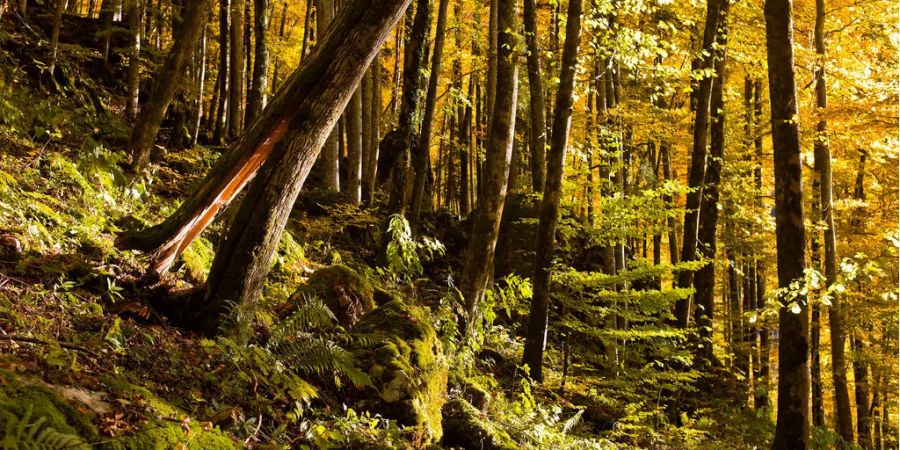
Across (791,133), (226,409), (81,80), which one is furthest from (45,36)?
(791,133)

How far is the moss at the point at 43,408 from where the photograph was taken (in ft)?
7.82

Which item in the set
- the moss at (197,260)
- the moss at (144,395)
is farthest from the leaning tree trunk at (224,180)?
the moss at (144,395)

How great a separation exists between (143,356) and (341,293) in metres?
2.35

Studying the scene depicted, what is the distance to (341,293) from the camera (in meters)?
5.95

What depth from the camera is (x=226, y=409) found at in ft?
11.5

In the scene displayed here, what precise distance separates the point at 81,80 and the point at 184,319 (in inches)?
333

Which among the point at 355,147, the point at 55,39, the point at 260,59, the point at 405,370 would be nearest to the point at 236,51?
the point at 260,59

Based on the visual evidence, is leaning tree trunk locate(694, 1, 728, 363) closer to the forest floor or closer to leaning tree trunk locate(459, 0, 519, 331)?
the forest floor

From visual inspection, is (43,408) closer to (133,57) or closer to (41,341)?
(41,341)

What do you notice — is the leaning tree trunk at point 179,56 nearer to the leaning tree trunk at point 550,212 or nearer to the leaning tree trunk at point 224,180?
the leaning tree trunk at point 224,180

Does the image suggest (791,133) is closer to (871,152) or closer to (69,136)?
(871,152)

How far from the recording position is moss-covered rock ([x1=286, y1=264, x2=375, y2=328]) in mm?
5816

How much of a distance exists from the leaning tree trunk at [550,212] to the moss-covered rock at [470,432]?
3.61 m

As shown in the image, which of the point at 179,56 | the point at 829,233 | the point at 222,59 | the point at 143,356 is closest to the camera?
the point at 143,356
